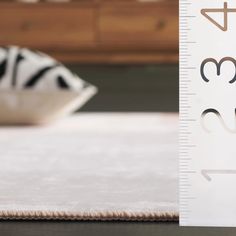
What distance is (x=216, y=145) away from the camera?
76 centimetres

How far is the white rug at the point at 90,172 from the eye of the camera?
0.78m

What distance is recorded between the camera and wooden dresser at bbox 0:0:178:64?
8.66ft

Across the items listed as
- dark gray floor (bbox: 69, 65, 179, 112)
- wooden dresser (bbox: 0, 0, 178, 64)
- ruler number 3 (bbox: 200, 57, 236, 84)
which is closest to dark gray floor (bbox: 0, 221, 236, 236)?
ruler number 3 (bbox: 200, 57, 236, 84)

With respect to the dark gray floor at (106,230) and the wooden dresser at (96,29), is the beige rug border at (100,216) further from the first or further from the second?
the wooden dresser at (96,29)

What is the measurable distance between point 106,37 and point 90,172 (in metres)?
1.62

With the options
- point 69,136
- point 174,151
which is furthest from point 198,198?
point 69,136

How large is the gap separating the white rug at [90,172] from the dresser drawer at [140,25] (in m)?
0.74

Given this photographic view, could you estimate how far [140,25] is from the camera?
2652 mm

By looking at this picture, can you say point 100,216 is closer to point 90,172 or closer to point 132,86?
point 90,172

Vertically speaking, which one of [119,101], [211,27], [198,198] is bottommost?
[119,101]

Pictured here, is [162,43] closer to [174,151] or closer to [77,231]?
[174,151]

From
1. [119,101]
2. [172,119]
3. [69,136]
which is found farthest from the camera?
[119,101]

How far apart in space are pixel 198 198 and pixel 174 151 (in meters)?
0.63

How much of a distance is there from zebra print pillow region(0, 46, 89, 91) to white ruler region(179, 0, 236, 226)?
1.17m
